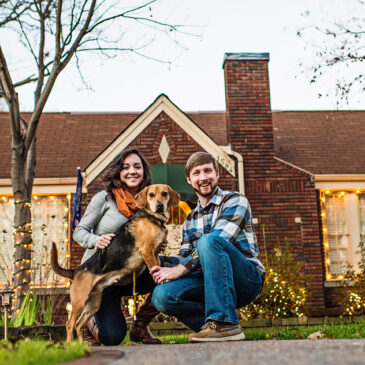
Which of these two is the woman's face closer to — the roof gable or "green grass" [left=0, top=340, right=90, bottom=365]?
"green grass" [left=0, top=340, right=90, bottom=365]

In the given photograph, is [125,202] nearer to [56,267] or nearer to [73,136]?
[56,267]

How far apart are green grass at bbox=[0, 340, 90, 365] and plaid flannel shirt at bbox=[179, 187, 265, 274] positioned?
148 centimetres

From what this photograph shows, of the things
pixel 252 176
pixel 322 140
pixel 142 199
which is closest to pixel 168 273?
pixel 142 199

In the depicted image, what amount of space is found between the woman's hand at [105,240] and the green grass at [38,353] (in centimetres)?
142

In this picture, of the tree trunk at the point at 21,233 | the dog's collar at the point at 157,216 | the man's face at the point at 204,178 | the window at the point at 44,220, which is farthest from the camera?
the window at the point at 44,220

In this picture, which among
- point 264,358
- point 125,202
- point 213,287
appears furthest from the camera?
point 125,202

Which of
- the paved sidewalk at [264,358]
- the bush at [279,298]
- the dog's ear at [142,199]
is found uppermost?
the dog's ear at [142,199]

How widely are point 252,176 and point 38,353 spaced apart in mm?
9302

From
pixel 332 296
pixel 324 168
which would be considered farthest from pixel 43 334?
pixel 324 168

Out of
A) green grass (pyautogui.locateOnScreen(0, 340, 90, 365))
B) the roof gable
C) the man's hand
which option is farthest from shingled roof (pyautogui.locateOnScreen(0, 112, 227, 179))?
green grass (pyautogui.locateOnScreen(0, 340, 90, 365))

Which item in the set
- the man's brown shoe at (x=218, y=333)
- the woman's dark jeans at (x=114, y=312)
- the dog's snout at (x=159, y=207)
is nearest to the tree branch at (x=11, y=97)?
the woman's dark jeans at (x=114, y=312)

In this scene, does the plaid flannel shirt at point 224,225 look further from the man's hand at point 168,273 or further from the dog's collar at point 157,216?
the dog's collar at point 157,216

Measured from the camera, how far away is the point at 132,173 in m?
4.70

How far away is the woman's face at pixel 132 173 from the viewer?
15.4ft
